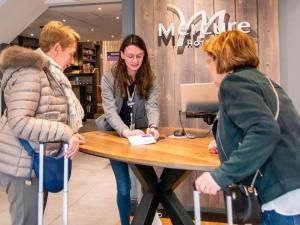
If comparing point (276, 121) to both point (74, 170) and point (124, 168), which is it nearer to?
point (124, 168)

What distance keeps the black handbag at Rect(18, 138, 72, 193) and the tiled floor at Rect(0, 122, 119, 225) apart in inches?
57.3

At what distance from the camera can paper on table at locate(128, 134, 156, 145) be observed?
2.02m

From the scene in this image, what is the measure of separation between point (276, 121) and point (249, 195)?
0.29 m

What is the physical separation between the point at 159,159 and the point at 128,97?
1030 millimetres

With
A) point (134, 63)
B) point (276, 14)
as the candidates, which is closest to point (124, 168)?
point (134, 63)

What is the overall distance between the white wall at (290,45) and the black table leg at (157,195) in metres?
1.69

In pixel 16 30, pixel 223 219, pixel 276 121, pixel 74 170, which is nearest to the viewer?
pixel 276 121

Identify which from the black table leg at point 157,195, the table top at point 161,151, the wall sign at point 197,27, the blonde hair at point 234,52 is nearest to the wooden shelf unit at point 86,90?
the wall sign at point 197,27

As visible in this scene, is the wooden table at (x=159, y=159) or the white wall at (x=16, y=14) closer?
the wooden table at (x=159, y=159)

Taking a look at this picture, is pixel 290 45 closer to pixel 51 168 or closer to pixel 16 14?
pixel 51 168

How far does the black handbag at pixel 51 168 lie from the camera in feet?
6.02

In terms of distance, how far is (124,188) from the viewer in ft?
8.04

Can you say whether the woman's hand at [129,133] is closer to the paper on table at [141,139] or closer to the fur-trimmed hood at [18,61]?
the paper on table at [141,139]

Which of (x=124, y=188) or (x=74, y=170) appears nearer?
(x=124, y=188)
